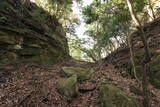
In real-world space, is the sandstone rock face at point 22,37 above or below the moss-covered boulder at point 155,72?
above

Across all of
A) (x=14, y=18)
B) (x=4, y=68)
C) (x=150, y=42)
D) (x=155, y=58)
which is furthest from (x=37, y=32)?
(x=150, y=42)

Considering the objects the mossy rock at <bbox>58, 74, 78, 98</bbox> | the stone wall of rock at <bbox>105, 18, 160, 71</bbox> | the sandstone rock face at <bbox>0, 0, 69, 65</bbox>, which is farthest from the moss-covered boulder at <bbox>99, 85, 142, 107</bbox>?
the sandstone rock face at <bbox>0, 0, 69, 65</bbox>

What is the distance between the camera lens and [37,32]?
1051 centimetres

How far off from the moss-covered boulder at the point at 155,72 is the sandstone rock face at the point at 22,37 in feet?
23.7

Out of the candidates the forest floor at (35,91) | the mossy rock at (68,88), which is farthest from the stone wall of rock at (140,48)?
the mossy rock at (68,88)

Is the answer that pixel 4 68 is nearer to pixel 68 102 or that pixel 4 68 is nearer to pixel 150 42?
pixel 68 102

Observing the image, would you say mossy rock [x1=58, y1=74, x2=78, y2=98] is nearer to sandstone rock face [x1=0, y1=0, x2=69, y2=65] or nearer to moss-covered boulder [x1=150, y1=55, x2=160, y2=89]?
sandstone rock face [x1=0, y1=0, x2=69, y2=65]

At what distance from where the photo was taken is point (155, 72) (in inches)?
318

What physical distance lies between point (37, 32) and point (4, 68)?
453 centimetres

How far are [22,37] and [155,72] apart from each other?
28.4 ft

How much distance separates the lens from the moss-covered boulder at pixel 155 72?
25.5 feet

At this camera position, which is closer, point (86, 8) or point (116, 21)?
point (116, 21)

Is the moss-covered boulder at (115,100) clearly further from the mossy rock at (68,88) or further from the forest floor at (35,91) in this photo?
the mossy rock at (68,88)

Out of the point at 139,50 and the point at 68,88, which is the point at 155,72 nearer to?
the point at 139,50
